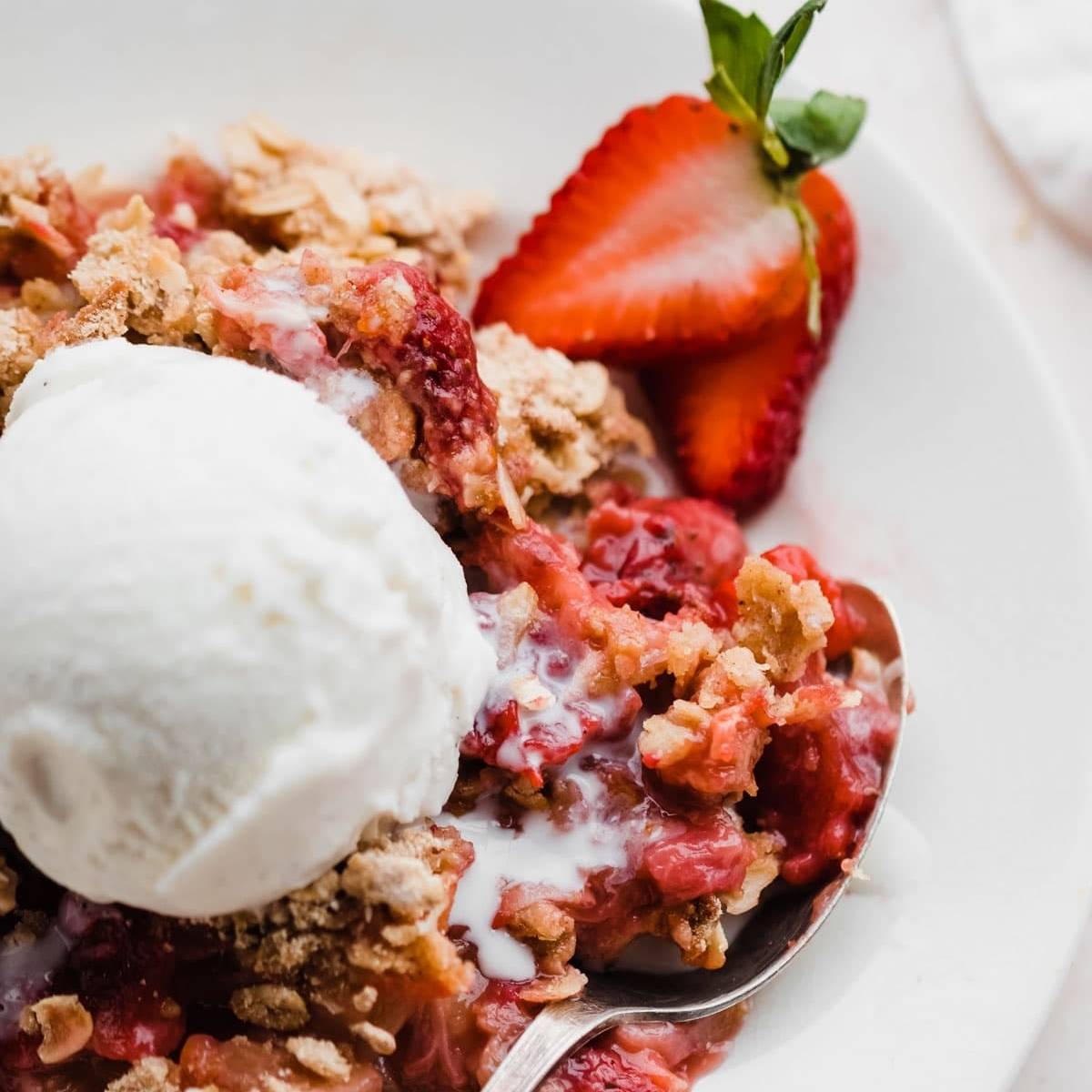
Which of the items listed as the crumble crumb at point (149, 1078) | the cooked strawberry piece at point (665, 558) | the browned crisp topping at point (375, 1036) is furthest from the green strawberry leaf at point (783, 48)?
the crumble crumb at point (149, 1078)

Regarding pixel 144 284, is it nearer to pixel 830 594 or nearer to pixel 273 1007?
pixel 273 1007

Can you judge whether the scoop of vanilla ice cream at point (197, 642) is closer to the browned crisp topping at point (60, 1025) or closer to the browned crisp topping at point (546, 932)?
the browned crisp topping at point (60, 1025)

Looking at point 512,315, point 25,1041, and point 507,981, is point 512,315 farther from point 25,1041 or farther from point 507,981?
point 25,1041

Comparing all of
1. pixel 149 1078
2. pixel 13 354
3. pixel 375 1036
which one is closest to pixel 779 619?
pixel 375 1036

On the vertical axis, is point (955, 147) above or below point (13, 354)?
above

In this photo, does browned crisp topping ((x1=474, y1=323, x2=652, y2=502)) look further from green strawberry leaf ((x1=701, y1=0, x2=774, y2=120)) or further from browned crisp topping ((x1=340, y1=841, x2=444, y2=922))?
browned crisp topping ((x1=340, y1=841, x2=444, y2=922))

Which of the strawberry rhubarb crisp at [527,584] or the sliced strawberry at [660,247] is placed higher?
the sliced strawberry at [660,247]

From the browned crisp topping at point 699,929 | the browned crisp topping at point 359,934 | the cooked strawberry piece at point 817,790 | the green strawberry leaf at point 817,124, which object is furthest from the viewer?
the green strawberry leaf at point 817,124
